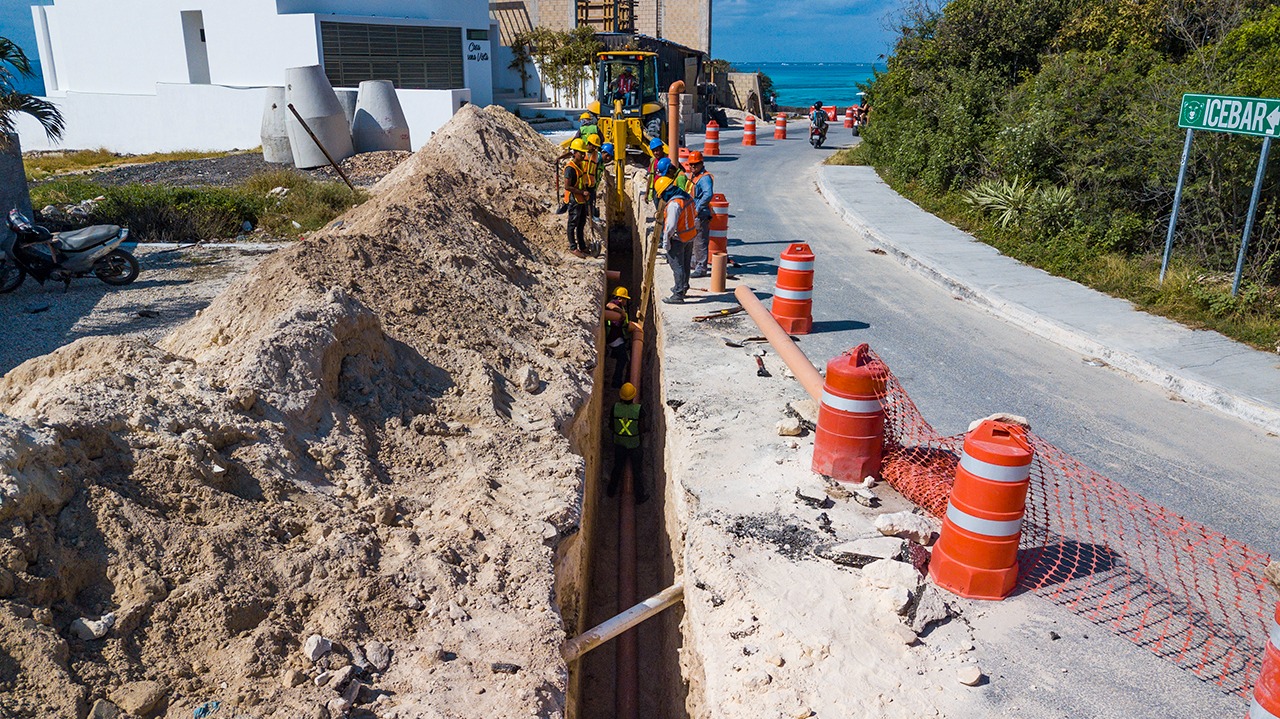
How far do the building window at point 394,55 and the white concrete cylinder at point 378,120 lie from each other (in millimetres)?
3932

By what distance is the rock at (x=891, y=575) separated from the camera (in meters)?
4.86

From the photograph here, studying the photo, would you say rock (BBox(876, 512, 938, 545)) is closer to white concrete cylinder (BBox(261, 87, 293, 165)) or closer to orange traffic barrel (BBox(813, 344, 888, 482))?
orange traffic barrel (BBox(813, 344, 888, 482))

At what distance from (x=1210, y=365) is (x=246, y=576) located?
8.87 m

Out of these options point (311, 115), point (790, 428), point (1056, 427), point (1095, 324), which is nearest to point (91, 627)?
point (790, 428)

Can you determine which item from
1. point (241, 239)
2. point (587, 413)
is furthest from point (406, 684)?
point (241, 239)

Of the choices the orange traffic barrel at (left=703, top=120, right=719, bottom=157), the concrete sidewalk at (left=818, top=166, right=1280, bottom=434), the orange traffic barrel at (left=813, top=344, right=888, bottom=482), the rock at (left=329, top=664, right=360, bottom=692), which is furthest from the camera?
the orange traffic barrel at (left=703, top=120, right=719, bottom=157)

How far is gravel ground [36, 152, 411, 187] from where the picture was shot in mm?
20938

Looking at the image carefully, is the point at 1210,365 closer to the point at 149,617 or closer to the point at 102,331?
the point at 149,617

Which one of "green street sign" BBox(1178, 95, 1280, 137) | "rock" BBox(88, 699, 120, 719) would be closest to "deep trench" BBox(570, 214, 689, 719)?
"rock" BBox(88, 699, 120, 719)

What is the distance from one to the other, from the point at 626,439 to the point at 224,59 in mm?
25951

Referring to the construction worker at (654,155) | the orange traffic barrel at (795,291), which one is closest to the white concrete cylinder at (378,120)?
the construction worker at (654,155)

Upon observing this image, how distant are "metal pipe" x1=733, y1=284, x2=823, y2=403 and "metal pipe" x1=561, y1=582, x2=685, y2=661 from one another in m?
2.06

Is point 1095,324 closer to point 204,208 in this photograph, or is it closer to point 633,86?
point 633,86

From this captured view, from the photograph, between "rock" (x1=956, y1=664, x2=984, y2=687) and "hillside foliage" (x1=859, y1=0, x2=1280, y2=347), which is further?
"hillside foliage" (x1=859, y1=0, x2=1280, y2=347)
